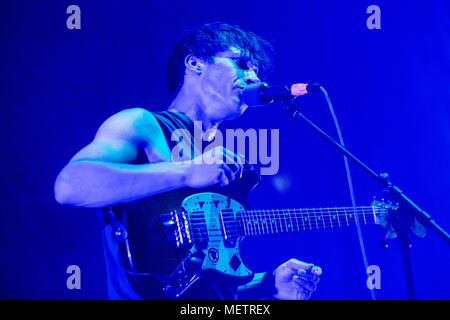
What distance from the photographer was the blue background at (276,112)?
2.03 meters

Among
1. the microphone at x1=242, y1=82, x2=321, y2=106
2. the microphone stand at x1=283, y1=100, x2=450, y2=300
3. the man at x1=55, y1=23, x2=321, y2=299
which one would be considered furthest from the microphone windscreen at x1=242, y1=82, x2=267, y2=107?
the microphone stand at x1=283, y1=100, x2=450, y2=300

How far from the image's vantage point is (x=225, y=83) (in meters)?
1.99

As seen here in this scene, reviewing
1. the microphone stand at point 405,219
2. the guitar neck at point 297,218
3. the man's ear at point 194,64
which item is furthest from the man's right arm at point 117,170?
the microphone stand at point 405,219

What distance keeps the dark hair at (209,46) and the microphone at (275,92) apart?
43cm

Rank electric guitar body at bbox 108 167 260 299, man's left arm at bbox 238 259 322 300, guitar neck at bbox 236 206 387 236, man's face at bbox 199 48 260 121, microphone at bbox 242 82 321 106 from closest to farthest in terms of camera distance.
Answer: electric guitar body at bbox 108 167 260 299 → microphone at bbox 242 82 321 106 → guitar neck at bbox 236 206 387 236 → man's left arm at bbox 238 259 322 300 → man's face at bbox 199 48 260 121

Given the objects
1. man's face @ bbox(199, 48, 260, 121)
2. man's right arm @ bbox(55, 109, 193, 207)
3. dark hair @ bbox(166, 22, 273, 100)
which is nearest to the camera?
man's right arm @ bbox(55, 109, 193, 207)

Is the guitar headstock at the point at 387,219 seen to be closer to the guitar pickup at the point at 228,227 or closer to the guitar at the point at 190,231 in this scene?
the guitar at the point at 190,231

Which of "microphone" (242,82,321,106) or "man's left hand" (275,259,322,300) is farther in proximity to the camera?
"man's left hand" (275,259,322,300)

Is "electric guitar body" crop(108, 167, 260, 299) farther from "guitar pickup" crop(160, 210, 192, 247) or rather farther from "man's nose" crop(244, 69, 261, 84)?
"man's nose" crop(244, 69, 261, 84)

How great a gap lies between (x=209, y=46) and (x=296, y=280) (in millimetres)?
1087

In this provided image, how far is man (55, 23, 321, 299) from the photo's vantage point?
56.4 inches

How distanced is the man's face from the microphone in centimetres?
25

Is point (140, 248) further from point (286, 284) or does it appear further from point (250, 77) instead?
point (250, 77)
